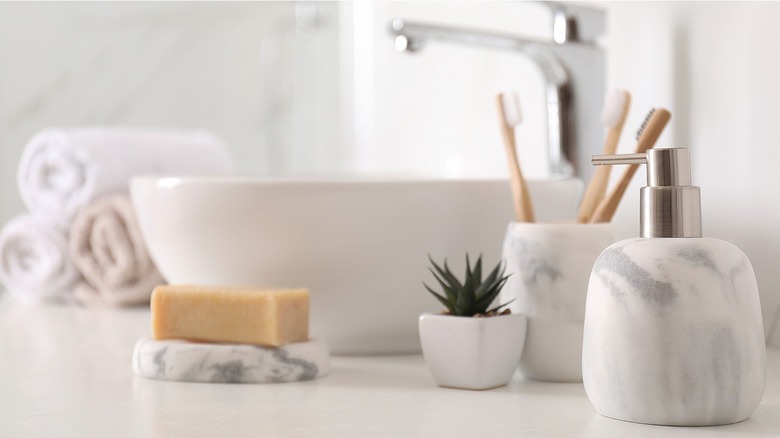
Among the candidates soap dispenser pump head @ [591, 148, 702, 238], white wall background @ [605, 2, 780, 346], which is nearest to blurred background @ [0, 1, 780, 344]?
white wall background @ [605, 2, 780, 346]

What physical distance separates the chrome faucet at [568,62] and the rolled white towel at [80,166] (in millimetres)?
510

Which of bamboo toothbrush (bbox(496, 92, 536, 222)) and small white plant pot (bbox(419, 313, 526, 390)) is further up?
bamboo toothbrush (bbox(496, 92, 536, 222))

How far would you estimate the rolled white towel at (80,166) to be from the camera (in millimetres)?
1215

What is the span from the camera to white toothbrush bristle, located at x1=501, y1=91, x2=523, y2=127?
68 cm

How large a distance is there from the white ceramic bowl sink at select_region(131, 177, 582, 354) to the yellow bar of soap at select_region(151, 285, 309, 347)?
6 cm

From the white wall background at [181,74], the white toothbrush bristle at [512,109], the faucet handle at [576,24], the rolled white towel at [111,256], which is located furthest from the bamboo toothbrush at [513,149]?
the white wall background at [181,74]

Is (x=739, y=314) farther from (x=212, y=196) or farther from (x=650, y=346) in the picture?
(x=212, y=196)

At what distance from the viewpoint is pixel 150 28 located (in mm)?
2061

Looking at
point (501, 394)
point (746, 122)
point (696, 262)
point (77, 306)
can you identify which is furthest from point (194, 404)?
point (77, 306)

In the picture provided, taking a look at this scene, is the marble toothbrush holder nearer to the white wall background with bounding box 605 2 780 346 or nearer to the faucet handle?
the white wall background with bounding box 605 2 780 346

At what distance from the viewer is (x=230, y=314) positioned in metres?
0.67

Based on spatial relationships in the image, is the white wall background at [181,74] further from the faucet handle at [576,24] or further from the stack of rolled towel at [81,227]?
the faucet handle at [576,24]

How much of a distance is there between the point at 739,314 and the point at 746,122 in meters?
0.30

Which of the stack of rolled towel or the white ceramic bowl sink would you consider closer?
the white ceramic bowl sink
